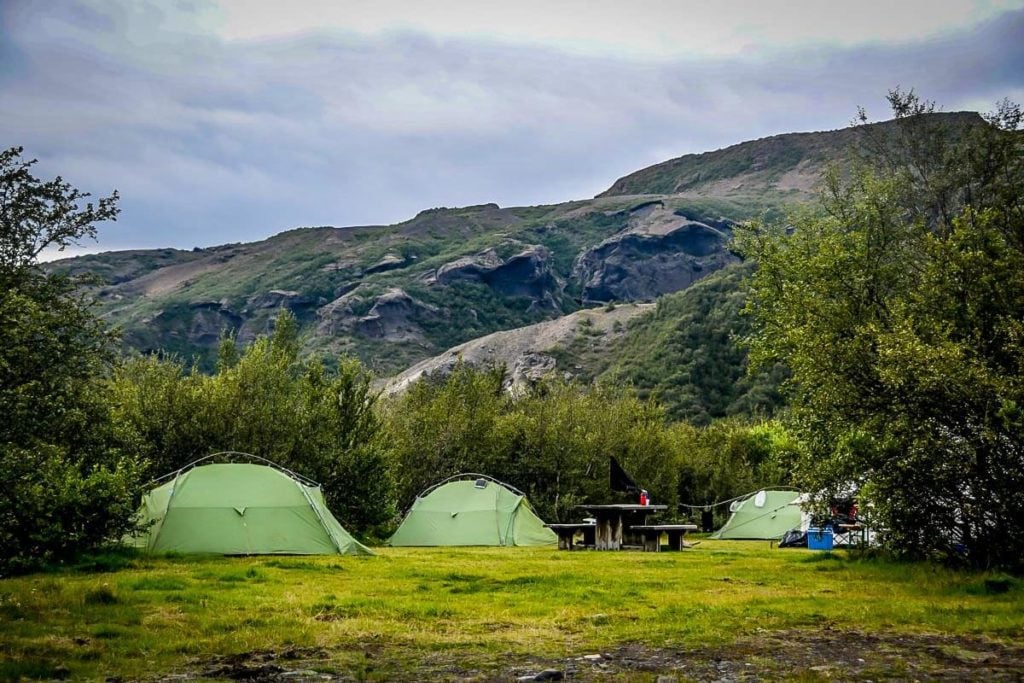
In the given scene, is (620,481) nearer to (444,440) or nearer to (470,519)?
(470,519)

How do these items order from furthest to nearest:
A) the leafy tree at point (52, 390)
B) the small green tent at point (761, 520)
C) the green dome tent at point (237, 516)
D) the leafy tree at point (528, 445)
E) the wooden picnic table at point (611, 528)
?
the leafy tree at point (528, 445) → the small green tent at point (761, 520) → the wooden picnic table at point (611, 528) → the green dome tent at point (237, 516) → the leafy tree at point (52, 390)

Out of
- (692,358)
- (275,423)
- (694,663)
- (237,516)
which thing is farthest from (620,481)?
(692,358)

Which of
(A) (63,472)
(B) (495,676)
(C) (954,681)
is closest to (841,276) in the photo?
(C) (954,681)

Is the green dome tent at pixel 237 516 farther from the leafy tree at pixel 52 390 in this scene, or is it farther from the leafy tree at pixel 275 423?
the leafy tree at pixel 275 423

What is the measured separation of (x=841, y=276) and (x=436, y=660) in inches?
705

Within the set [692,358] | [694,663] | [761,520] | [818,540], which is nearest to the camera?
[694,663]

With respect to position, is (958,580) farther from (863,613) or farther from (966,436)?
(863,613)

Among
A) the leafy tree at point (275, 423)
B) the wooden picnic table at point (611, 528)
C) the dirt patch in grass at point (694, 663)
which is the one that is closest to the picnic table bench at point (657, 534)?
the wooden picnic table at point (611, 528)

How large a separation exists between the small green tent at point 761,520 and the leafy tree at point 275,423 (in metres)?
17.0

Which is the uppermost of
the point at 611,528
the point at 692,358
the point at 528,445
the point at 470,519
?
the point at 692,358

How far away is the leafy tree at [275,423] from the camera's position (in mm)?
32594

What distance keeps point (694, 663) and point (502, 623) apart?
3.84 m

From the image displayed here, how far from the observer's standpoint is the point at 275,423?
3481cm

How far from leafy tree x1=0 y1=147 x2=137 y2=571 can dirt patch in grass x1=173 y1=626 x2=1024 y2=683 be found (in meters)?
8.44
